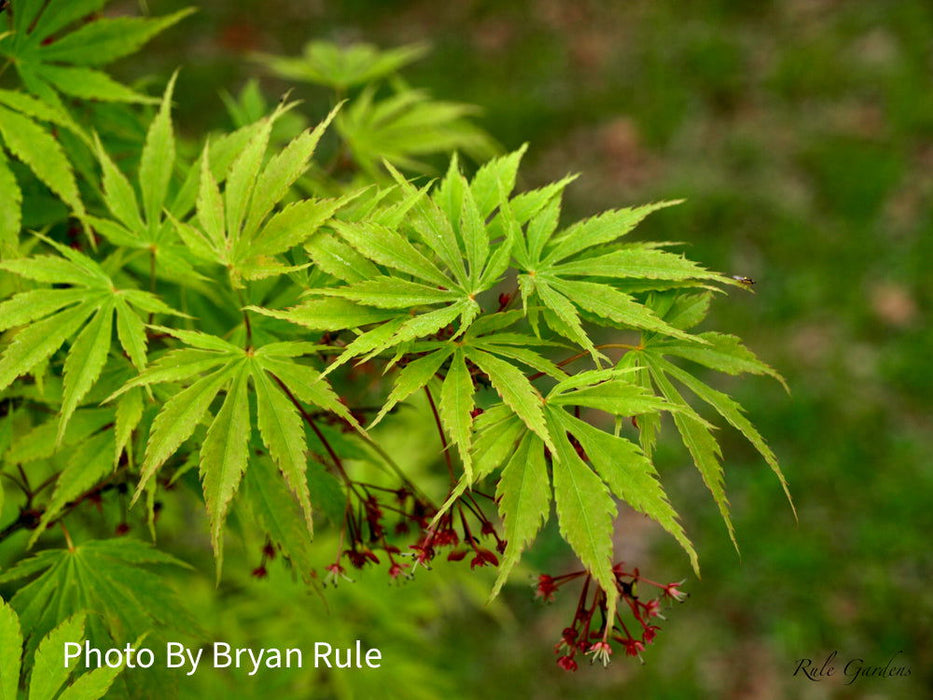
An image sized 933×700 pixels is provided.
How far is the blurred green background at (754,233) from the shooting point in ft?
11.8

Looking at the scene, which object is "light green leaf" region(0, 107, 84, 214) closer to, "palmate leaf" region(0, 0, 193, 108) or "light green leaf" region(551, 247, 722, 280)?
"palmate leaf" region(0, 0, 193, 108)

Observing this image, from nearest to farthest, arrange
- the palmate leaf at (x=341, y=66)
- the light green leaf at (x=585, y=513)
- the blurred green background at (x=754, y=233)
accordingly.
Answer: the light green leaf at (x=585, y=513) → the palmate leaf at (x=341, y=66) → the blurred green background at (x=754, y=233)

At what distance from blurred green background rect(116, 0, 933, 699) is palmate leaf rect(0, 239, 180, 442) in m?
1.72

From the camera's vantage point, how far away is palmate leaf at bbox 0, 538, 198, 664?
1.32 m

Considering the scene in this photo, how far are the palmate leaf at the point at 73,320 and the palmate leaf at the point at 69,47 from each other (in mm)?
385

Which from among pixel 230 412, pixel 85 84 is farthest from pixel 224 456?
pixel 85 84

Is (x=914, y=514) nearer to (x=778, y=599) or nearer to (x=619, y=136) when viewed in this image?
(x=778, y=599)

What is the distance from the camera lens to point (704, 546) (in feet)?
12.6

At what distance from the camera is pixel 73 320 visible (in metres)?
1.27

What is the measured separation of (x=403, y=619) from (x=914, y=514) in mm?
2534

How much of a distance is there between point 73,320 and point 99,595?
488 mm

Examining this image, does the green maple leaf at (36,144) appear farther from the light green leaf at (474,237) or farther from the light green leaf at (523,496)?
the light green leaf at (523,496)

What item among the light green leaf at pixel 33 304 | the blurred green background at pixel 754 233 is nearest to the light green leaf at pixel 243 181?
the light green leaf at pixel 33 304

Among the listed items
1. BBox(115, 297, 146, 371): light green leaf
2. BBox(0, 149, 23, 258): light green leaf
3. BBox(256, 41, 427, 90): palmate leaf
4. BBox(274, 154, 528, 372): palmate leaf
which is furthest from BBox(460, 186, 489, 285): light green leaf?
BBox(256, 41, 427, 90): palmate leaf
